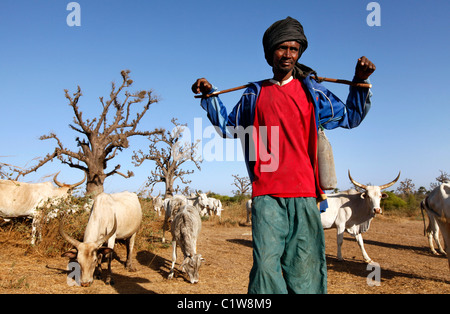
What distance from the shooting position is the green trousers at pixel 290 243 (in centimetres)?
212

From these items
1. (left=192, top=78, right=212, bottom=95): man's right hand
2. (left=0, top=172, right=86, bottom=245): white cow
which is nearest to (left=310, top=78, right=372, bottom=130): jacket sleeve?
(left=192, top=78, right=212, bottom=95): man's right hand

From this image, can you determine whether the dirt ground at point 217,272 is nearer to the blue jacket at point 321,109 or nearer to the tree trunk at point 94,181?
the blue jacket at point 321,109

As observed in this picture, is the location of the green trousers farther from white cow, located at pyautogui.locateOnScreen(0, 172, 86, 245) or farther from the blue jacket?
white cow, located at pyautogui.locateOnScreen(0, 172, 86, 245)

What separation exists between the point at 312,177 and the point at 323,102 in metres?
0.60

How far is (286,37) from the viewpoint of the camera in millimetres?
2488

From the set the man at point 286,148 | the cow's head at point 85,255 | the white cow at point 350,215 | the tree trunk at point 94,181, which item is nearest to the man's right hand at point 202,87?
the man at point 286,148

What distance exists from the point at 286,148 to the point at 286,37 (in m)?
A: 0.86

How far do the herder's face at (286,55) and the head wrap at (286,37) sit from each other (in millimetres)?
33

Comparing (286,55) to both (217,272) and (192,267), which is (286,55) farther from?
(217,272)

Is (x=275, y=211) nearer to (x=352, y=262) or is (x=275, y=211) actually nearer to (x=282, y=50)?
(x=282, y=50)

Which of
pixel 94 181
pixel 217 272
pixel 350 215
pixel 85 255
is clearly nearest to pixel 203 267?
pixel 217 272

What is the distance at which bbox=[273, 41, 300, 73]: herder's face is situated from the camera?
8.26 feet

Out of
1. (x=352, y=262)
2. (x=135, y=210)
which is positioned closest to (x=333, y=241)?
(x=352, y=262)

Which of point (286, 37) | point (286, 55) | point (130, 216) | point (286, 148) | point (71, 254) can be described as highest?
point (286, 37)
